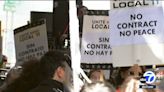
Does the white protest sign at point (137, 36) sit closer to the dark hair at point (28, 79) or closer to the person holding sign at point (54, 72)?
the person holding sign at point (54, 72)

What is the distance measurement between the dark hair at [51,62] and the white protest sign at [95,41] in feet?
1.10

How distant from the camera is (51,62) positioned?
11.3 feet

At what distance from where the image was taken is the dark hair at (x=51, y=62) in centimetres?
341

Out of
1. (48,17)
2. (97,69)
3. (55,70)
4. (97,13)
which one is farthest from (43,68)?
(48,17)

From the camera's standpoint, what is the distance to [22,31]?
4.42 metres

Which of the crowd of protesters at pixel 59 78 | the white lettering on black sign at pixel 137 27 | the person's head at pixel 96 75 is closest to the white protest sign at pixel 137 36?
the white lettering on black sign at pixel 137 27

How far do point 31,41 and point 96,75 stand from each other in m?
1.02

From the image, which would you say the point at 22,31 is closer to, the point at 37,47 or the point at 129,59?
the point at 37,47

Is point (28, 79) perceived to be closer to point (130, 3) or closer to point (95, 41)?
point (95, 41)

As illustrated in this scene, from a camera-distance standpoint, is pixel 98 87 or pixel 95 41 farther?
pixel 95 41

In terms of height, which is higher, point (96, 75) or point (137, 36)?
point (137, 36)

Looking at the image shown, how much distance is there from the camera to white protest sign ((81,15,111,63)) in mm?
3811

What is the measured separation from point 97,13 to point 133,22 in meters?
0.81

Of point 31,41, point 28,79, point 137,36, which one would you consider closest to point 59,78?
point 28,79
